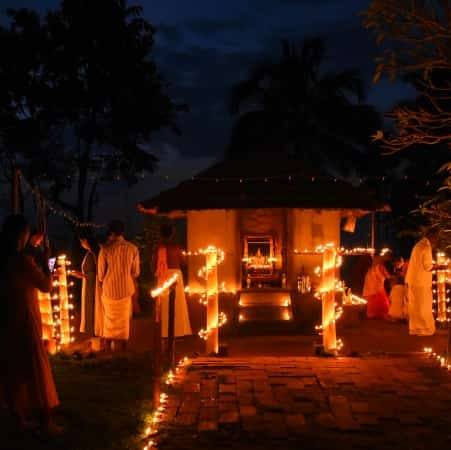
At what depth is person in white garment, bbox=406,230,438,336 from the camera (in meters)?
12.6

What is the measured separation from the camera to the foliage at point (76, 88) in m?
22.5

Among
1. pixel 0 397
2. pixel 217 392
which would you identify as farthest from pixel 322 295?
pixel 0 397

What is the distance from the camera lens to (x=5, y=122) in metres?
22.2

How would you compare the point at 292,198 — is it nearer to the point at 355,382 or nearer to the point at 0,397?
the point at 355,382

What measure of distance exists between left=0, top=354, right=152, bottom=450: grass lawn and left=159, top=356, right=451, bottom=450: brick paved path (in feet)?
1.17

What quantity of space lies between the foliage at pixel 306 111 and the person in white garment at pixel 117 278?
658 inches

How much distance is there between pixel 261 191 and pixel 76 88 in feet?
31.6

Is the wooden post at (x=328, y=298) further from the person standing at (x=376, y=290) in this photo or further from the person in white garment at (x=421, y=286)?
the person standing at (x=376, y=290)

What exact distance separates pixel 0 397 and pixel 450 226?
17.5ft

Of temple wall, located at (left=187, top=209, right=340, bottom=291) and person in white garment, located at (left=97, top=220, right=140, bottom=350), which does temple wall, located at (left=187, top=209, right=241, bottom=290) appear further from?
person in white garment, located at (left=97, top=220, right=140, bottom=350)

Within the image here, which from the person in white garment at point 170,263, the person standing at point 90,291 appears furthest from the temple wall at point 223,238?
the person standing at point 90,291

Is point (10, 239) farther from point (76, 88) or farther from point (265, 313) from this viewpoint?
point (76, 88)

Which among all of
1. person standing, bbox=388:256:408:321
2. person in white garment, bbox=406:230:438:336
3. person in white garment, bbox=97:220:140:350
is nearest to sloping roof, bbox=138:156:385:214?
person standing, bbox=388:256:408:321

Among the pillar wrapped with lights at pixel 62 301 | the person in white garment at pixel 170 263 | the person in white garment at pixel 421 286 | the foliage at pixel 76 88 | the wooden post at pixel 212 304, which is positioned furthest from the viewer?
the foliage at pixel 76 88
